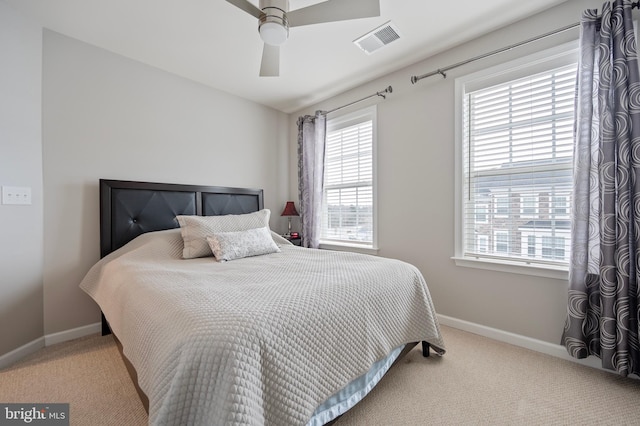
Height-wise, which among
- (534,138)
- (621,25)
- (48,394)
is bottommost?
(48,394)

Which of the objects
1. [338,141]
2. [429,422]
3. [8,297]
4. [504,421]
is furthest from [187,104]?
[504,421]

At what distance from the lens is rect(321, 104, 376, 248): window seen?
324cm

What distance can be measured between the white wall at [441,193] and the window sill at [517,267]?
0.05 m

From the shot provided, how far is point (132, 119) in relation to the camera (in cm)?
264

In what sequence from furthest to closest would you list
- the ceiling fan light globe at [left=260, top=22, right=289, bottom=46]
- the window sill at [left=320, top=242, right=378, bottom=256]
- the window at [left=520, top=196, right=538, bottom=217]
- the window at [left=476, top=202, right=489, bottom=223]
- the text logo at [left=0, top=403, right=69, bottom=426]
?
the window sill at [left=320, top=242, right=378, bottom=256], the window at [left=476, top=202, right=489, bottom=223], the window at [left=520, top=196, right=538, bottom=217], the ceiling fan light globe at [left=260, top=22, right=289, bottom=46], the text logo at [left=0, top=403, right=69, bottom=426]

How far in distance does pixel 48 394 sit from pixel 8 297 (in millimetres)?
873

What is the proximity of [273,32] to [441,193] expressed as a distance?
6.31 ft

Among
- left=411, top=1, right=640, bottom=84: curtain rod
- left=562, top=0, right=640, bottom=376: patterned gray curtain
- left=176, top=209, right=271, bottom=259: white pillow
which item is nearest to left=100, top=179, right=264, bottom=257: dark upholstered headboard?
left=176, top=209, right=271, bottom=259: white pillow

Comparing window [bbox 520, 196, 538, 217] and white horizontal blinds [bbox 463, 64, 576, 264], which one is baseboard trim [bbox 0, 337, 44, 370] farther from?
window [bbox 520, 196, 538, 217]

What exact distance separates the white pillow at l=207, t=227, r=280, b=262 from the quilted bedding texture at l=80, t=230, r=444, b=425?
21cm

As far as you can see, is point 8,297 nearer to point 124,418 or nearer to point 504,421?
point 124,418

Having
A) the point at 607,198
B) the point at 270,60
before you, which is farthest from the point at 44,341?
the point at 607,198

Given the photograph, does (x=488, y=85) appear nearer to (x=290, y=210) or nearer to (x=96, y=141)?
(x=290, y=210)

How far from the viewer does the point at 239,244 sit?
232 cm
